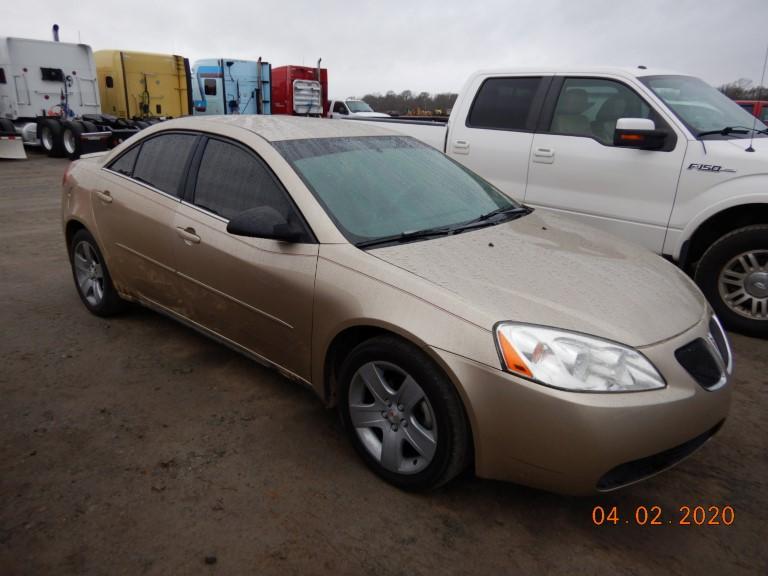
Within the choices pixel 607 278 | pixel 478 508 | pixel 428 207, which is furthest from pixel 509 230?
pixel 478 508

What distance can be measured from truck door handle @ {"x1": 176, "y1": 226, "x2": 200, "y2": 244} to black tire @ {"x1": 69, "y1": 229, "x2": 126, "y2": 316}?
3.69ft

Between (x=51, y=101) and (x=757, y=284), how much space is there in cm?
1762

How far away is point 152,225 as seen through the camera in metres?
3.55

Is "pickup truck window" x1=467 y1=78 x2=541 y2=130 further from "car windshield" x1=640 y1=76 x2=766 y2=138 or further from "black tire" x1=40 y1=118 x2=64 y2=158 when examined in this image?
"black tire" x1=40 y1=118 x2=64 y2=158

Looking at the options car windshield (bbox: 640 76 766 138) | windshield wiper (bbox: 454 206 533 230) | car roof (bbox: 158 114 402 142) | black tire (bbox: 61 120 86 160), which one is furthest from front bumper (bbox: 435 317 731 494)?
black tire (bbox: 61 120 86 160)

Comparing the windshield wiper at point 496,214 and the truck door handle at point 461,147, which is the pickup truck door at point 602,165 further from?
the windshield wiper at point 496,214

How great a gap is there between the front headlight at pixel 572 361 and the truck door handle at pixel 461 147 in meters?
3.78

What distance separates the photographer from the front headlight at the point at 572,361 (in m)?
2.08

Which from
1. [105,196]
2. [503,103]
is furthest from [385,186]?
[503,103]

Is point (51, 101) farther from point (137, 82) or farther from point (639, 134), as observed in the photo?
point (639, 134)

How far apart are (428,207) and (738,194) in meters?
2.56

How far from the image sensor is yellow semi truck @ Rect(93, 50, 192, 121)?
17484 millimetres

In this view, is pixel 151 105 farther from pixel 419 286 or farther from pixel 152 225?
pixel 419 286

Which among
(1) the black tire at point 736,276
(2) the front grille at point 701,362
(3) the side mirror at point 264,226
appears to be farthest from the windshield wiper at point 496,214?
(1) the black tire at point 736,276
